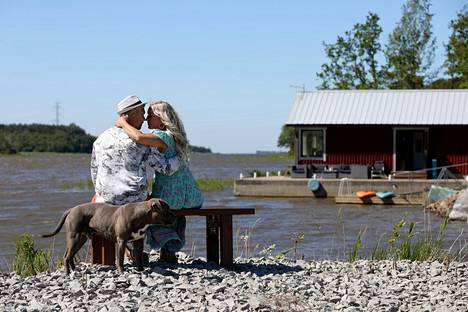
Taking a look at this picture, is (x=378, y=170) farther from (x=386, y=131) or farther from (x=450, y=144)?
(x=450, y=144)

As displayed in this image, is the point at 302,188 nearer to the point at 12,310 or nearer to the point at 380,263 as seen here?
the point at 380,263

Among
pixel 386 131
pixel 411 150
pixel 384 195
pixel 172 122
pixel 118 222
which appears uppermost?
pixel 386 131

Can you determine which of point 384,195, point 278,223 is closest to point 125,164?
point 278,223

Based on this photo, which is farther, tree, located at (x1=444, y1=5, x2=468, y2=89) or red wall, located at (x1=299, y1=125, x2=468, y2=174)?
tree, located at (x1=444, y1=5, x2=468, y2=89)

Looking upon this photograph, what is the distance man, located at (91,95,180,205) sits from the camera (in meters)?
7.20

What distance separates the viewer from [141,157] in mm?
7215

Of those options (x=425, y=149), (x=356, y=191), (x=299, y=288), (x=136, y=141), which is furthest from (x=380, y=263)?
(x=425, y=149)

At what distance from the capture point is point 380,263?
27.9ft

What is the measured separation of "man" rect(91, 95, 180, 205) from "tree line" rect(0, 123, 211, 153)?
136672 millimetres

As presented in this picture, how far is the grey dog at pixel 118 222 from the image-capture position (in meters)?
6.77

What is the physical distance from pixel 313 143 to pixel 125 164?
2301 cm

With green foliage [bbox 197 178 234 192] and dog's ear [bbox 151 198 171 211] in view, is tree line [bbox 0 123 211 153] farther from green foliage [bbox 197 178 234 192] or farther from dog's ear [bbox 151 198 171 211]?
dog's ear [bbox 151 198 171 211]

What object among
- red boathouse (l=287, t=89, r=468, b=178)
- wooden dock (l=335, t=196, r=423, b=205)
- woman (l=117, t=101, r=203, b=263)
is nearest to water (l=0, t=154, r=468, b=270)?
wooden dock (l=335, t=196, r=423, b=205)

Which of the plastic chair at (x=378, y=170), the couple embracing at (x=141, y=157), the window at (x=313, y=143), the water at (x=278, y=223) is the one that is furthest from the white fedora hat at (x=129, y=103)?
the window at (x=313, y=143)
